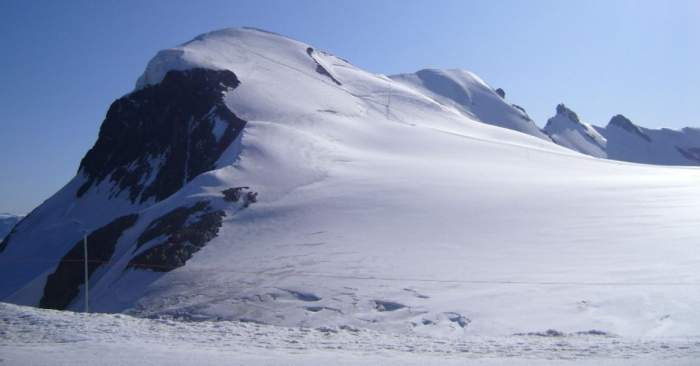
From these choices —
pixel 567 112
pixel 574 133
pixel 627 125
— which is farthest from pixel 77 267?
pixel 627 125

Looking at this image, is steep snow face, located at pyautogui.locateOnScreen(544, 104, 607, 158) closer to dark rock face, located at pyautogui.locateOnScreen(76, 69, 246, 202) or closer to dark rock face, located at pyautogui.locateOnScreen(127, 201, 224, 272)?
dark rock face, located at pyautogui.locateOnScreen(76, 69, 246, 202)

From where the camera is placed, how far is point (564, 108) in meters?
158

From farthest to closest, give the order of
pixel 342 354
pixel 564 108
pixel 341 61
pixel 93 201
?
1. pixel 564 108
2. pixel 341 61
3. pixel 93 201
4. pixel 342 354

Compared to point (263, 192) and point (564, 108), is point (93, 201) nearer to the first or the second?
point (263, 192)

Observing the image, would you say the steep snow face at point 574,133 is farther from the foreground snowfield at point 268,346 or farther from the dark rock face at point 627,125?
the foreground snowfield at point 268,346

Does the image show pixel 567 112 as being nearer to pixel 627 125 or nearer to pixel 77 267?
pixel 627 125

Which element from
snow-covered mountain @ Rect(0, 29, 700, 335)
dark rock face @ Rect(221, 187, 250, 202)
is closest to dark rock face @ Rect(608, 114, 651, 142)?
snow-covered mountain @ Rect(0, 29, 700, 335)

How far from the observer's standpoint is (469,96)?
364 ft

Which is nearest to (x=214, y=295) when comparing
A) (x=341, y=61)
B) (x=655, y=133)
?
(x=341, y=61)

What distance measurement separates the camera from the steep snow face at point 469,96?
101750 mm

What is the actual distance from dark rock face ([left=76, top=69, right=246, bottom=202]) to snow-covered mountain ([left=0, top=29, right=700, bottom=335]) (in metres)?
0.19

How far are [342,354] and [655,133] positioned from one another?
581 feet

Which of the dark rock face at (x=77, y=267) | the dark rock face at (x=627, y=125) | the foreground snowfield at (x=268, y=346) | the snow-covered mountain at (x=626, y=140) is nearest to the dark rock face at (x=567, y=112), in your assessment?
the snow-covered mountain at (x=626, y=140)

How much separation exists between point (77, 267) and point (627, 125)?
161103 millimetres
